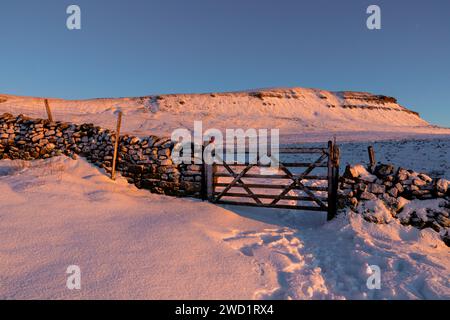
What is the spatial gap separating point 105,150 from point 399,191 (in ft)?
27.5

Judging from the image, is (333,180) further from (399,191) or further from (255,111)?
(255,111)

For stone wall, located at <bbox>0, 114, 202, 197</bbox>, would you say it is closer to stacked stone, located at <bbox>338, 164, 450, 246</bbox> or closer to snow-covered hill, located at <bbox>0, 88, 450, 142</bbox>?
stacked stone, located at <bbox>338, 164, 450, 246</bbox>

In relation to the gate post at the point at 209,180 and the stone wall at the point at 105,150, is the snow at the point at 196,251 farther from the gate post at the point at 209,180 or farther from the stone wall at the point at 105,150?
the stone wall at the point at 105,150

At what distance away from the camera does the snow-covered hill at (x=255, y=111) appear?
3272 cm

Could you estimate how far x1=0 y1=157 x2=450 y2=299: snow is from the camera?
3.43 m

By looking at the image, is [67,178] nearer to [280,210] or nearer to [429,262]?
[280,210]

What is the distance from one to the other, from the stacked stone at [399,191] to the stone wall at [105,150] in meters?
3.93

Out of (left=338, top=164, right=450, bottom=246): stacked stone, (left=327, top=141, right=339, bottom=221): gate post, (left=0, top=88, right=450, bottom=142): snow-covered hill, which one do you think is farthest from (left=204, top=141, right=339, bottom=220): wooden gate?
(left=0, top=88, right=450, bottom=142): snow-covered hill

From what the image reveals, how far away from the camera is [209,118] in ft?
122

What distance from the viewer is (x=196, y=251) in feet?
14.3

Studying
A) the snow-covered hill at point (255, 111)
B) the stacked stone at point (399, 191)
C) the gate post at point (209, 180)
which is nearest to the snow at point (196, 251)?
the stacked stone at point (399, 191)

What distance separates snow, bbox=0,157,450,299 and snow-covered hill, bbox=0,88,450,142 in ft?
75.2

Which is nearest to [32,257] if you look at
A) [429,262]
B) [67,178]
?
[67,178]

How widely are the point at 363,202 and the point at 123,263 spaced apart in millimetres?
5077
